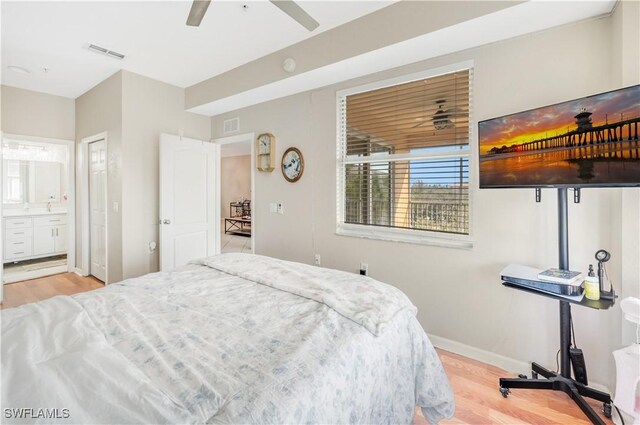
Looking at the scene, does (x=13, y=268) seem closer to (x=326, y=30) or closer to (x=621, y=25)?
(x=326, y=30)

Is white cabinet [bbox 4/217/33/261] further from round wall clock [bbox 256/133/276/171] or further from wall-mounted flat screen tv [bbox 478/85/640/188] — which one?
wall-mounted flat screen tv [bbox 478/85/640/188]

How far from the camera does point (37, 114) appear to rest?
4.00 metres

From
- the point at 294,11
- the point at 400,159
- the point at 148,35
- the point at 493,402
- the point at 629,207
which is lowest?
the point at 493,402

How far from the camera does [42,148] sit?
5.30 m

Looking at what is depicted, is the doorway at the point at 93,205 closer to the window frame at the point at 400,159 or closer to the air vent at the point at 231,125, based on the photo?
the air vent at the point at 231,125

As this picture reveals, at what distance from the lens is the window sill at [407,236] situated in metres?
2.37

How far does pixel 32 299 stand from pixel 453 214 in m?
4.79

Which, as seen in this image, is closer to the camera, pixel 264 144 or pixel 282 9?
pixel 282 9

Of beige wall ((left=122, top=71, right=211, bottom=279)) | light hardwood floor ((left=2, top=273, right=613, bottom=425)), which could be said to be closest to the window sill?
light hardwood floor ((left=2, top=273, right=613, bottom=425))

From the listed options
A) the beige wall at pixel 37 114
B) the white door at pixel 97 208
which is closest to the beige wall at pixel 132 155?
the white door at pixel 97 208

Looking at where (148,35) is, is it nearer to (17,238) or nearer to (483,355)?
(483,355)

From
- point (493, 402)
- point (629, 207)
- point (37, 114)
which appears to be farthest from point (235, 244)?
point (629, 207)

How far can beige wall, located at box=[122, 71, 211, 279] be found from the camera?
3.42 metres

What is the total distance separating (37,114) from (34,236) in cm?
221
